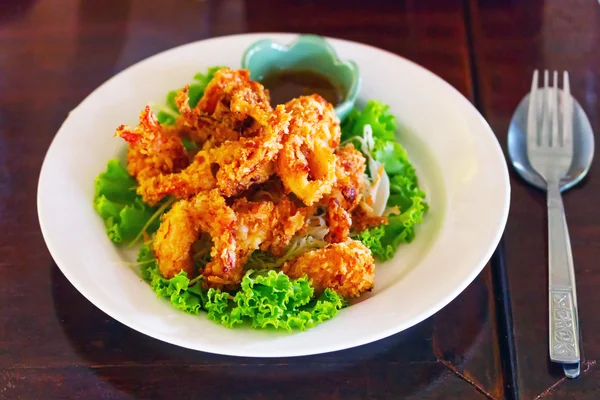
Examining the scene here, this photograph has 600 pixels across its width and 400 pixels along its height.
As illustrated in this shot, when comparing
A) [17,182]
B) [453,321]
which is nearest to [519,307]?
[453,321]

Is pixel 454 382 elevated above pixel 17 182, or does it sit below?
below

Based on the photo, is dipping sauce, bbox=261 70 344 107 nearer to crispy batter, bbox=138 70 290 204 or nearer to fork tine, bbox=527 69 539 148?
crispy batter, bbox=138 70 290 204

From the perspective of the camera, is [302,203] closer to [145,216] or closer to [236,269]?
[236,269]

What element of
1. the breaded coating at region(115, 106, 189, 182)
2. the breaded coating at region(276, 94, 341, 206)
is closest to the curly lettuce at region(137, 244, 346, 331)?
the breaded coating at region(276, 94, 341, 206)

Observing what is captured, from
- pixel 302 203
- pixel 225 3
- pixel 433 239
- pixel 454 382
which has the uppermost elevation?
pixel 225 3

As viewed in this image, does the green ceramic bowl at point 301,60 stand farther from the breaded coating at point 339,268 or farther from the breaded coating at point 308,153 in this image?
the breaded coating at point 339,268

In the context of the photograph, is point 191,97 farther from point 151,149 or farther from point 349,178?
point 349,178
